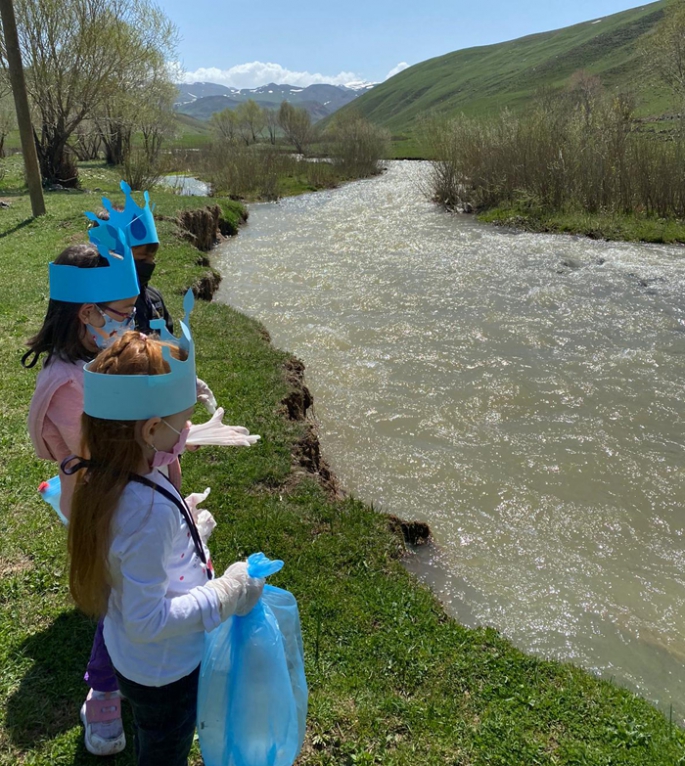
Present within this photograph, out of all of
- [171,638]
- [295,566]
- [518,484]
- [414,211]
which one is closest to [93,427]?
[171,638]

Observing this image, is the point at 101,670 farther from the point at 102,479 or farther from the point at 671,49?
the point at 671,49

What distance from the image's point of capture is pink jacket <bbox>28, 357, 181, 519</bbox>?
8.24 ft

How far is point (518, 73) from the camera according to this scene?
117812 mm

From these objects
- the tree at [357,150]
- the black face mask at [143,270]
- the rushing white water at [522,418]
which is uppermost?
the tree at [357,150]

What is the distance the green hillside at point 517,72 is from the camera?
91062 millimetres

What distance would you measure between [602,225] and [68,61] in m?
20.4

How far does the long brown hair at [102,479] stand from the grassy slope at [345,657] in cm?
144

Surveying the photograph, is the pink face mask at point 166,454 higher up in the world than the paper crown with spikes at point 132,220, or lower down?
lower down

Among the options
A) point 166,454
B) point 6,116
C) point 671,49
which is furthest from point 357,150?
point 166,454

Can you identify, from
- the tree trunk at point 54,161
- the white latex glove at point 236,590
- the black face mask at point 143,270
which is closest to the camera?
the white latex glove at point 236,590

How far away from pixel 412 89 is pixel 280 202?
5884 inches

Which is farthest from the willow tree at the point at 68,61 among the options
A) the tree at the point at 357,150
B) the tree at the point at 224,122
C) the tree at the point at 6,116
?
the tree at the point at 224,122

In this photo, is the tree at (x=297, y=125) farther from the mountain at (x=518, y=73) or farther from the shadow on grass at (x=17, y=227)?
the shadow on grass at (x=17, y=227)

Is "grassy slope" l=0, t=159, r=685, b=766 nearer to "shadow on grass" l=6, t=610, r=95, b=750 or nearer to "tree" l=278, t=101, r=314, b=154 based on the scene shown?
"shadow on grass" l=6, t=610, r=95, b=750
